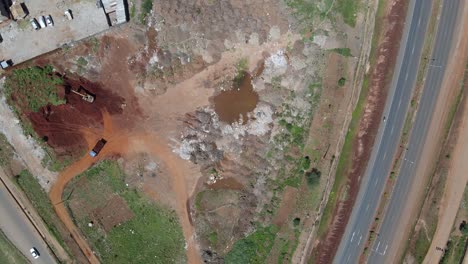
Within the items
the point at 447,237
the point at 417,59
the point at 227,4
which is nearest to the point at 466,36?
the point at 417,59

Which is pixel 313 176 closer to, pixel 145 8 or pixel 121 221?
pixel 121 221

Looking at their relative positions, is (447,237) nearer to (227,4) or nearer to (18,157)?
(227,4)

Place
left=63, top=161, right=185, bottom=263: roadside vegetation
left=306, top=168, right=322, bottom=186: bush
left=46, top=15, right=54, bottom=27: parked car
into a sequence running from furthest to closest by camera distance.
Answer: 1. left=306, top=168, right=322, bottom=186: bush
2. left=63, top=161, right=185, bottom=263: roadside vegetation
3. left=46, top=15, right=54, bottom=27: parked car

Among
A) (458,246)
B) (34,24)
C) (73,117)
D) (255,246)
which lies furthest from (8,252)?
(458,246)

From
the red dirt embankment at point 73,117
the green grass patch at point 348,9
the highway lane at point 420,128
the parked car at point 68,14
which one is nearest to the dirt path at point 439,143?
the highway lane at point 420,128

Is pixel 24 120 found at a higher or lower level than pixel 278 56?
lower

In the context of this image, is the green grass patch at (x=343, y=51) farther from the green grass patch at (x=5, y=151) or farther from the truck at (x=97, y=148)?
the green grass patch at (x=5, y=151)

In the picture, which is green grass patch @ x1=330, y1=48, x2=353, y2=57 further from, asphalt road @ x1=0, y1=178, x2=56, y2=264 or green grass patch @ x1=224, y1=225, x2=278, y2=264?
asphalt road @ x1=0, y1=178, x2=56, y2=264

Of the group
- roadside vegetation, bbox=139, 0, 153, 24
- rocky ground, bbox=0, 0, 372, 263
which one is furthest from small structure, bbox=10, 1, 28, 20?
roadside vegetation, bbox=139, 0, 153, 24
